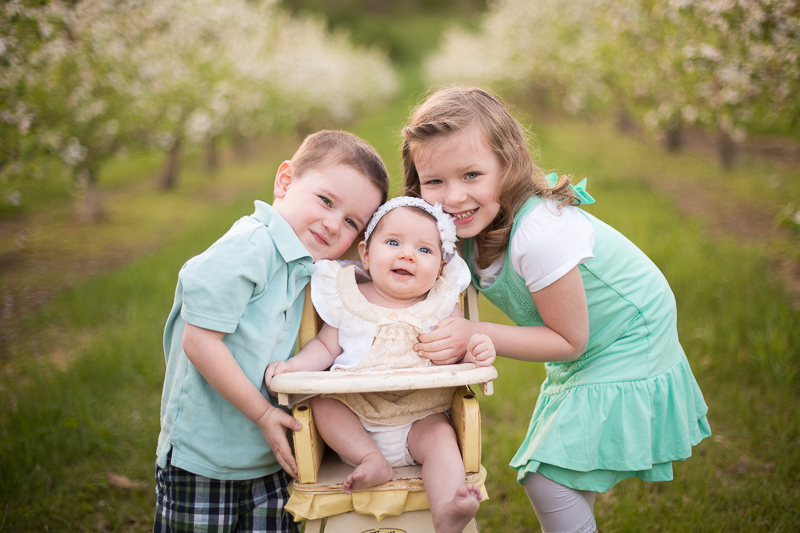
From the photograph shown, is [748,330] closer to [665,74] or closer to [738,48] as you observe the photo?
[738,48]

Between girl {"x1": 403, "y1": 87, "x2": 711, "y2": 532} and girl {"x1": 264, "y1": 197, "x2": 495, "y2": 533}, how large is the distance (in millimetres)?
80

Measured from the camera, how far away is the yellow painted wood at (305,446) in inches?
64.2

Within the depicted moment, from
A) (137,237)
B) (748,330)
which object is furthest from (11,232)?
(748,330)

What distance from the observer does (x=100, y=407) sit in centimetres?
315

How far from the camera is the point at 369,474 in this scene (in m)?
1.60

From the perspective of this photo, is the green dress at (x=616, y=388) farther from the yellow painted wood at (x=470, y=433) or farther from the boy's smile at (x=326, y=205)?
the boy's smile at (x=326, y=205)

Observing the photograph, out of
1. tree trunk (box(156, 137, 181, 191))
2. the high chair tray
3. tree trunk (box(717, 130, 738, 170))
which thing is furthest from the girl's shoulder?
tree trunk (box(156, 137, 181, 191))

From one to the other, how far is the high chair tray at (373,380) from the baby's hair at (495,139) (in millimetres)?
550

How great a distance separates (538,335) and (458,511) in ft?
1.91

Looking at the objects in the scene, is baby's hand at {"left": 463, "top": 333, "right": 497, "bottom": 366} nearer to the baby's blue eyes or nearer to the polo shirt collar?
the baby's blue eyes

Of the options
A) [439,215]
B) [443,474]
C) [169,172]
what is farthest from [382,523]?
[169,172]

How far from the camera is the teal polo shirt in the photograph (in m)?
1.69

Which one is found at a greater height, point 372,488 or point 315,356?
point 315,356

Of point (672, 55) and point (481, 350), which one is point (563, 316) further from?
point (672, 55)
